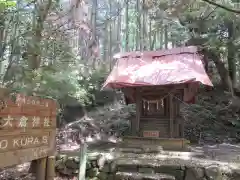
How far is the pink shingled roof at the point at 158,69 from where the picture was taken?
8.16 m

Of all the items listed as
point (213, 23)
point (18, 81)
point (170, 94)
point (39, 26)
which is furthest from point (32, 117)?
point (213, 23)

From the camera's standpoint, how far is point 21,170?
23.9ft

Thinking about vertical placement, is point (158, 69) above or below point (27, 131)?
above

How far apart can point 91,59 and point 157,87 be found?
950cm

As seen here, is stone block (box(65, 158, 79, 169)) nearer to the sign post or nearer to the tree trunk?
the sign post

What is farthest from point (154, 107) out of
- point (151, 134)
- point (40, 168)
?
point (40, 168)

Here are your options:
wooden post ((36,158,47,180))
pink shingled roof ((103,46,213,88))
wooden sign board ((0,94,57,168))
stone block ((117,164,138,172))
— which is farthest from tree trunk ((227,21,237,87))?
wooden post ((36,158,47,180))

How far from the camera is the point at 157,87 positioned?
30.0ft

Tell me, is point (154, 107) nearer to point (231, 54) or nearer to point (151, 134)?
point (151, 134)

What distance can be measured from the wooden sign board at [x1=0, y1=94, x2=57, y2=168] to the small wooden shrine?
4.87 meters

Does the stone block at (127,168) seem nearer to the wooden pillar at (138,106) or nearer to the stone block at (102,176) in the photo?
the stone block at (102,176)

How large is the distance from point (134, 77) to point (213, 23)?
545cm

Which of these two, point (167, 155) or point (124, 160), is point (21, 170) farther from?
point (167, 155)

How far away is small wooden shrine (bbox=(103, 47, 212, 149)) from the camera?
28.3 ft
